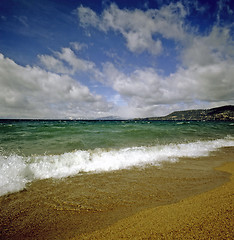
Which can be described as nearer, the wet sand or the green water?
the wet sand

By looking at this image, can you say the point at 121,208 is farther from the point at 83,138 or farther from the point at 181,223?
the point at 83,138

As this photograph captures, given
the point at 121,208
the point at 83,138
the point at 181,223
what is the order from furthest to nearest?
1. the point at 83,138
2. the point at 121,208
3. the point at 181,223

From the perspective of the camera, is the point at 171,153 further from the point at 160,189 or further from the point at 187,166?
the point at 160,189

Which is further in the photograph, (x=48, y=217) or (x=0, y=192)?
(x=0, y=192)

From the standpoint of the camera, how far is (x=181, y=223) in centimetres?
243

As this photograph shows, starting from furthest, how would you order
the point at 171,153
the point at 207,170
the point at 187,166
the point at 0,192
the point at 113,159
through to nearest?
the point at 171,153 < the point at 113,159 < the point at 187,166 < the point at 207,170 < the point at 0,192

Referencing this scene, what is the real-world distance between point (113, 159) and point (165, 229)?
4.54m

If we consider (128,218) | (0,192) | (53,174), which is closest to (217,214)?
(128,218)

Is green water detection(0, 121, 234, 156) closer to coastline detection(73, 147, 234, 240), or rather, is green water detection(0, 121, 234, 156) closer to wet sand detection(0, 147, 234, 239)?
wet sand detection(0, 147, 234, 239)

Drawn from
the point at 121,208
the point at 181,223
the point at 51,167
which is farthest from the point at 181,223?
the point at 51,167

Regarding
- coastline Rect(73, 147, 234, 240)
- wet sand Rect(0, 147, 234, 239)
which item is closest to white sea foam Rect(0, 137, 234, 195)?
wet sand Rect(0, 147, 234, 239)

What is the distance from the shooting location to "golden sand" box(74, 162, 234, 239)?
7.15 feet

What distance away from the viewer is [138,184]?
4.28 m

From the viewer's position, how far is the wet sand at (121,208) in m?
2.36
